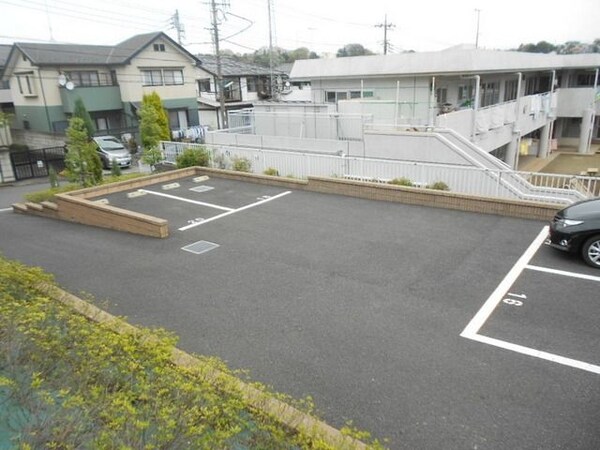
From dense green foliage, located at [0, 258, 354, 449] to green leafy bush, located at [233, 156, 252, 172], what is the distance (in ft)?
37.9

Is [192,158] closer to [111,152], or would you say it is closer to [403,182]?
[403,182]

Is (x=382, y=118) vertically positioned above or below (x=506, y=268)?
above

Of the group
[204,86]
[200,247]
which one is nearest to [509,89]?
[200,247]

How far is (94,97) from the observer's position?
29781 mm

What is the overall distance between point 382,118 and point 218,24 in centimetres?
1581

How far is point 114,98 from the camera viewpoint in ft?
101

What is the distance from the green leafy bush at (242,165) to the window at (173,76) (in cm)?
2080

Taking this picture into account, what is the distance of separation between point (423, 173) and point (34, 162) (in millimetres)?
21401

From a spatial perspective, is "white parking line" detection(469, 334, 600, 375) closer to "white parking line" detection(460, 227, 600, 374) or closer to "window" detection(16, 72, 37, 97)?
"white parking line" detection(460, 227, 600, 374)

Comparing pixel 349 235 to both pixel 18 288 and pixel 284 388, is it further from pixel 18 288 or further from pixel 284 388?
pixel 18 288

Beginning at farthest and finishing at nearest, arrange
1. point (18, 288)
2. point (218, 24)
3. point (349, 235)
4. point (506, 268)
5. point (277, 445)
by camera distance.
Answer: point (218, 24) < point (349, 235) < point (506, 268) < point (18, 288) < point (277, 445)

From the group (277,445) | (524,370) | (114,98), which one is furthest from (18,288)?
(114,98)

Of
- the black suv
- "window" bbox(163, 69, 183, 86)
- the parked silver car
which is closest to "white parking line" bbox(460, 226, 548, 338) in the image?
the black suv

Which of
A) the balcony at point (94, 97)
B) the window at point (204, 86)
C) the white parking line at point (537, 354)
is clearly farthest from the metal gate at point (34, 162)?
the white parking line at point (537, 354)
